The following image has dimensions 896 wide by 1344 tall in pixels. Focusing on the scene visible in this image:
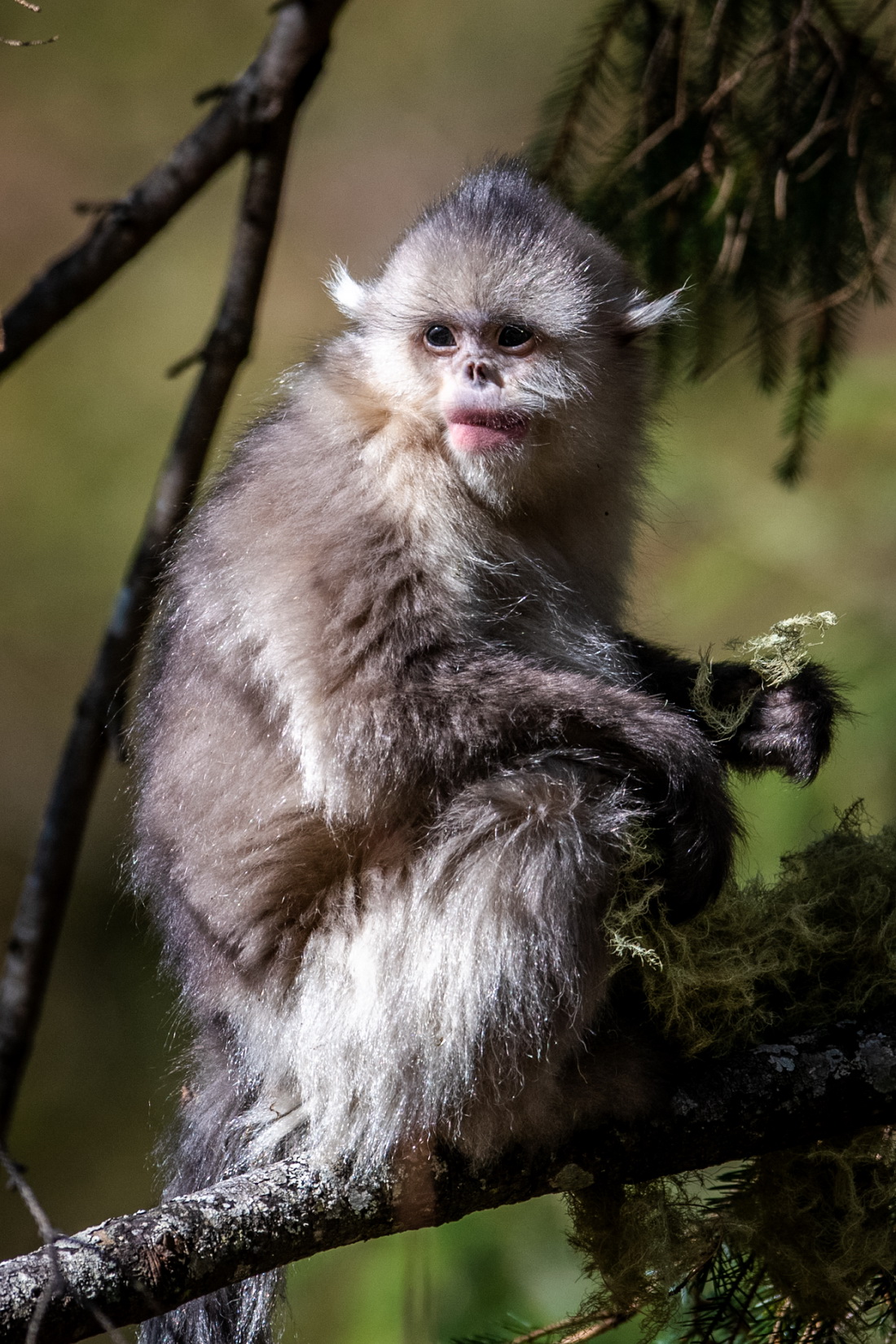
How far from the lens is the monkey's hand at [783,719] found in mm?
2260

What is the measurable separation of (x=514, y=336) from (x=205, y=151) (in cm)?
114

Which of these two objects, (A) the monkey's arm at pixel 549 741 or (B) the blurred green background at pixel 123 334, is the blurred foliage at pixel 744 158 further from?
(B) the blurred green background at pixel 123 334

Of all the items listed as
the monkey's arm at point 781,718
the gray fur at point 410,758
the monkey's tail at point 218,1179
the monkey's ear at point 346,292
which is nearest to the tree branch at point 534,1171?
the gray fur at point 410,758

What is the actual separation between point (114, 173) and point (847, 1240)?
17.9ft

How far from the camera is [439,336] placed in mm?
2396

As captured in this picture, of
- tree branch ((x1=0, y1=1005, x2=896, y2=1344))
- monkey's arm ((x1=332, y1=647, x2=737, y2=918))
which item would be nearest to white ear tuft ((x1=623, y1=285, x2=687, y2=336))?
monkey's arm ((x1=332, y1=647, x2=737, y2=918))

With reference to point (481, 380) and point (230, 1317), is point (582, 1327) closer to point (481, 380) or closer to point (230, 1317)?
point (230, 1317)

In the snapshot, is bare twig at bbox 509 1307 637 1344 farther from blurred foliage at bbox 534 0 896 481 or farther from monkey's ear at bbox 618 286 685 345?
blurred foliage at bbox 534 0 896 481

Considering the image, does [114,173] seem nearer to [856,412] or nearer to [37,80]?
[37,80]

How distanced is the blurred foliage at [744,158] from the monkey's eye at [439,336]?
2.45ft

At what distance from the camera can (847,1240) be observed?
7.14 feet

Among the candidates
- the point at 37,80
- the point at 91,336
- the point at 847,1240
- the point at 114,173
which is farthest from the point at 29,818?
the point at 847,1240

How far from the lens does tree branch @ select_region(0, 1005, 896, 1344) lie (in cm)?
176

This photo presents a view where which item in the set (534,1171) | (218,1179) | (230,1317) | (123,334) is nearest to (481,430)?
(534,1171)
